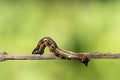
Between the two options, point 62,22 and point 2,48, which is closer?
point 2,48

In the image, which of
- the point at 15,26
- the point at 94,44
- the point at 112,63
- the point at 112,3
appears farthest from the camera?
the point at 112,3

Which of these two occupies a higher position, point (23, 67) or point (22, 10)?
point (22, 10)

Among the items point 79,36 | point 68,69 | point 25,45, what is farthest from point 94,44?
point 25,45

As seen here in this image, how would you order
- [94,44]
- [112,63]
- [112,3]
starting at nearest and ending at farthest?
[112,63] → [94,44] → [112,3]

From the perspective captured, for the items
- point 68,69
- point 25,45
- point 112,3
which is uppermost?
point 112,3

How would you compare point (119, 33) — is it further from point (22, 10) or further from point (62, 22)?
point (22, 10)

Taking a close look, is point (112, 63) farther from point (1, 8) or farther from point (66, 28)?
point (1, 8)
